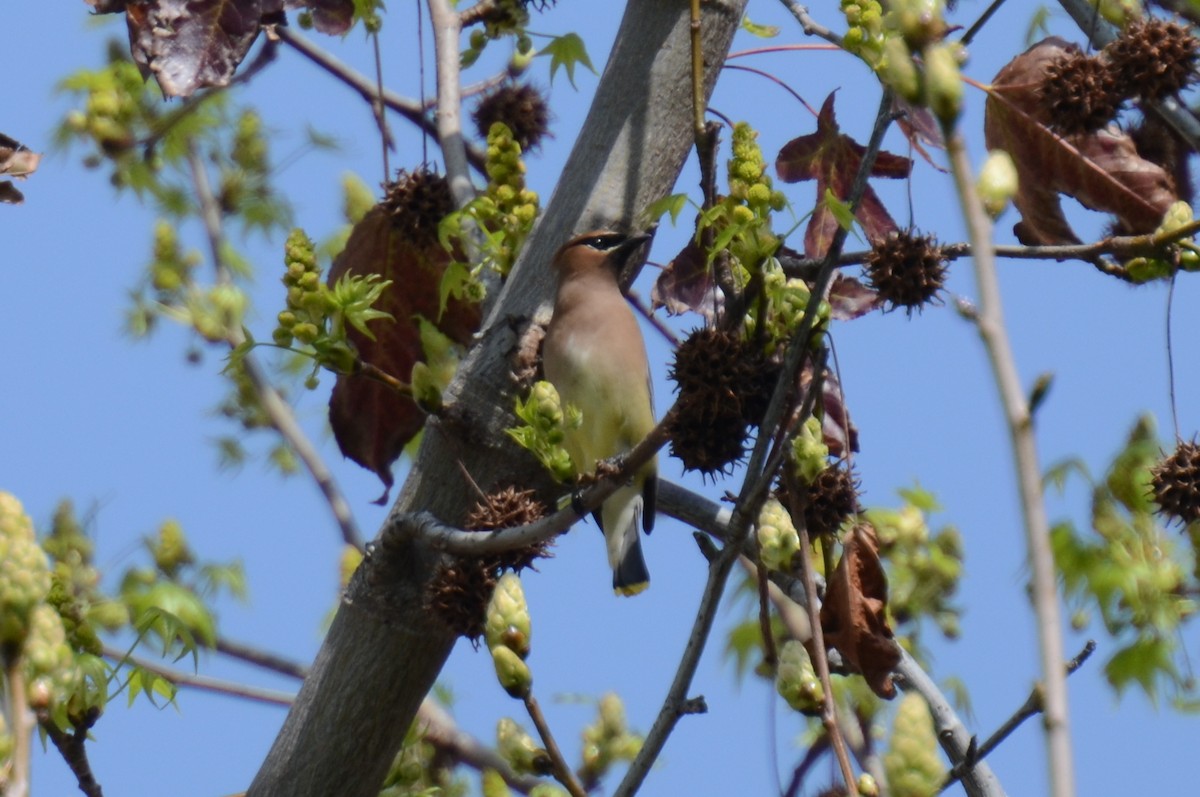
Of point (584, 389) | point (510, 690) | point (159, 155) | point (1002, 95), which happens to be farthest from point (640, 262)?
point (159, 155)

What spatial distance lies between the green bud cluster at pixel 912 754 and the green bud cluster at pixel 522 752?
93cm

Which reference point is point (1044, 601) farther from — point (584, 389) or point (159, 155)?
point (159, 155)

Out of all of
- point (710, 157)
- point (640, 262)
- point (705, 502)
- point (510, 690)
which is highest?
point (640, 262)

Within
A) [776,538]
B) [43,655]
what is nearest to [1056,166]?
[776,538]

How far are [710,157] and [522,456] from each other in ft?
2.00

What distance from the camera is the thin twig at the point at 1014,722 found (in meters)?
1.54

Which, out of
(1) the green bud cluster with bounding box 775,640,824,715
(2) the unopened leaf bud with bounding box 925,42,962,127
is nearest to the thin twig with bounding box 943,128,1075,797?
(2) the unopened leaf bud with bounding box 925,42,962,127

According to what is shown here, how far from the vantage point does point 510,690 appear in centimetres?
186

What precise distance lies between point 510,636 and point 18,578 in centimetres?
85

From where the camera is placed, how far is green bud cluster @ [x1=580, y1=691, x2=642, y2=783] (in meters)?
3.42

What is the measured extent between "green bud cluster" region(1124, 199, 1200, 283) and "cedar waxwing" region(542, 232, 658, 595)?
3.11 feet

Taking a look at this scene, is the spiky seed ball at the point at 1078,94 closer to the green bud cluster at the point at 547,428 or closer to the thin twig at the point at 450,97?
the green bud cluster at the point at 547,428

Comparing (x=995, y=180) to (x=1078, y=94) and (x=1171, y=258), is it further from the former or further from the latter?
(x=1078, y=94)

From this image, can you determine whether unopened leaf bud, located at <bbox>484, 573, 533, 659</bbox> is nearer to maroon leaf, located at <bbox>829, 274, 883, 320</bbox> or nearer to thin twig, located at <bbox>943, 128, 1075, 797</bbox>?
maroon leaf, located at <bbox>829, 274, 883, 320</bbox>
